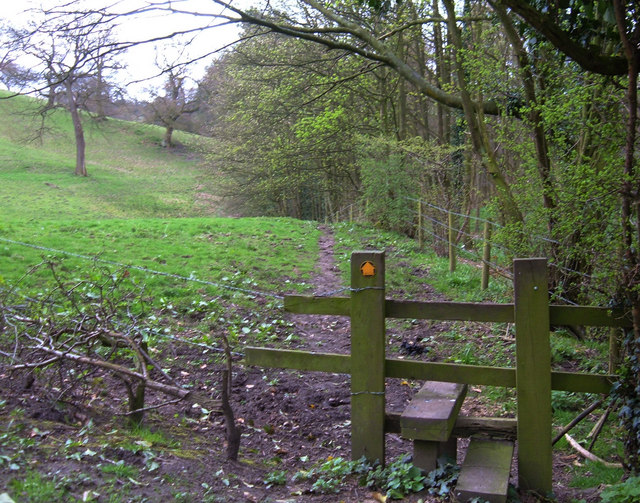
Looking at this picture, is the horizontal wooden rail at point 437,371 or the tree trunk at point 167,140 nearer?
the horizontal wooden rail at point 437,371

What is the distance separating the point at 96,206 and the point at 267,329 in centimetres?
2992

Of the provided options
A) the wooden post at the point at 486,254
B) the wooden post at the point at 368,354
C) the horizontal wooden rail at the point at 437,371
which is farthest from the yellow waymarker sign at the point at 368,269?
the wooden post at the point at 486,254

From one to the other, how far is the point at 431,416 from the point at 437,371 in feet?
1.08

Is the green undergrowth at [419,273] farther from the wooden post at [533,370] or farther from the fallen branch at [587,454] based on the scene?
the wooden post at [533,370]

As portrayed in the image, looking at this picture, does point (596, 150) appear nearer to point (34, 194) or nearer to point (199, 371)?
point (199, 371)

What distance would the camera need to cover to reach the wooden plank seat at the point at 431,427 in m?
4.34

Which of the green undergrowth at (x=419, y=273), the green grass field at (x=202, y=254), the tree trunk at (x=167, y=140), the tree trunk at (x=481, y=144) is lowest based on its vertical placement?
the green undergrowth at (x=419, y=273)

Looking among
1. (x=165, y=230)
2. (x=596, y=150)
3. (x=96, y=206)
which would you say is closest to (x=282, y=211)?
(x=96, y=206)

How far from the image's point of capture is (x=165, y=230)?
17.6m

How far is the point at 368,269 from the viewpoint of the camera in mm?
4734

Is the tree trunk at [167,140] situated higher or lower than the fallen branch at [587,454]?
higher

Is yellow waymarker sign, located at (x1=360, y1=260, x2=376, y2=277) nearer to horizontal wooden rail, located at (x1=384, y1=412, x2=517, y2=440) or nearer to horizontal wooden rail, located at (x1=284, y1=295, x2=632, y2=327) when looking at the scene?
horizontal wooden rail, located at (x1=284, y1=295, x2=632, y2=327)

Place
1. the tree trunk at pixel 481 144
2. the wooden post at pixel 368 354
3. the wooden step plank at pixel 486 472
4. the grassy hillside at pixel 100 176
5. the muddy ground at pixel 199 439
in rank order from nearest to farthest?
the wooden step plank at pixel 486 472 < the muddy ground at pixel 199 439 < the wooden post at pixel 368 354 < the tree trunk at pixel 481 144 < the grassy hillside at pixel 100 176

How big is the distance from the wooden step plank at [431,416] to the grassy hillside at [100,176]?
22.1m
